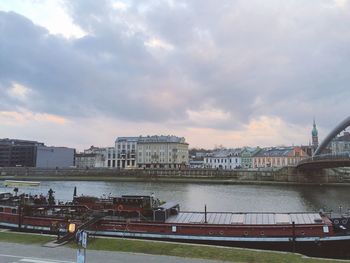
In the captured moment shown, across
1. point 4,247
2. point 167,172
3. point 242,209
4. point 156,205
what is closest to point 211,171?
point 167,172

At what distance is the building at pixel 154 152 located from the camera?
183625mm

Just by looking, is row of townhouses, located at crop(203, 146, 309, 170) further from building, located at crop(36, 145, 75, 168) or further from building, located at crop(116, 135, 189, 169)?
building, located at crop(36, 145, 75, 168)

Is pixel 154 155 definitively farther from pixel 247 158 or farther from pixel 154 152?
pixel 247 158

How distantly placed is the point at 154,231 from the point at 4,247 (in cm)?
956

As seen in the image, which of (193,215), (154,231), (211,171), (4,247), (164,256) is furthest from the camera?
(211,171)

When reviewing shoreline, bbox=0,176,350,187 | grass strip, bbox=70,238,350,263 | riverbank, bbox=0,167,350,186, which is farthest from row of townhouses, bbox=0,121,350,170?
grass strip, bbox=70,238,350,263

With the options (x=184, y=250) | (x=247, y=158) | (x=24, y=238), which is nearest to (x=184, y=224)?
(x=184, y=250)

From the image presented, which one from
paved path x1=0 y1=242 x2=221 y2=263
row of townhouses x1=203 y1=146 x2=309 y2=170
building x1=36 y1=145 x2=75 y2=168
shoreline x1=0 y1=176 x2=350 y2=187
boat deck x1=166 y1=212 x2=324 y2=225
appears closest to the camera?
paved path x1=0 y1=242 x2=221 y2=263

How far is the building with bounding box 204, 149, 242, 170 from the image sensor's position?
18438 centimetres

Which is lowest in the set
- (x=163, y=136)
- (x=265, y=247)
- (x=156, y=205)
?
(x=265, y=247)

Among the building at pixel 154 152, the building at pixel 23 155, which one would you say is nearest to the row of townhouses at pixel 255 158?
the building at pixel 154 152

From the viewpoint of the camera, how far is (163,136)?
623 feet

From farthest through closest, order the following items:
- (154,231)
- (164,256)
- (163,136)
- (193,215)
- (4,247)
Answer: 1. (163,136)
2. (193,215)
3. (154,231)
4. (4,247)
5. (164,256)

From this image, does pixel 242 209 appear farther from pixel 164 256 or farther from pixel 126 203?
pixel 164 256
